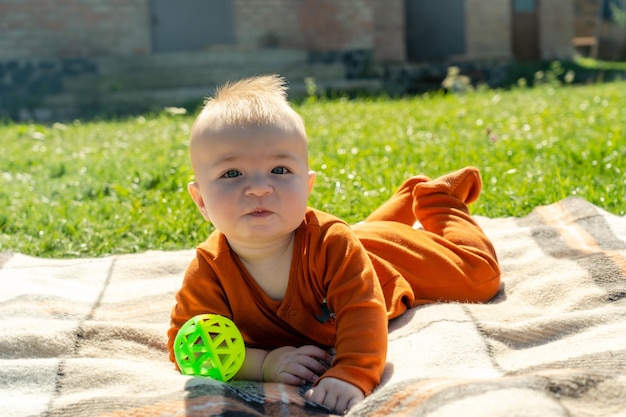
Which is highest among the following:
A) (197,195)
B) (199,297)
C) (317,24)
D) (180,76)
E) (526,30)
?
(317,24)

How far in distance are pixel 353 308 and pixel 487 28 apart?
43.4 feet

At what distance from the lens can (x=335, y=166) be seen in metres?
5.16

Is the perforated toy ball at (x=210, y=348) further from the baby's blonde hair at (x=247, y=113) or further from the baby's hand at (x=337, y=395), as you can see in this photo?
the baby's blonde hair at (x=247, y=113)

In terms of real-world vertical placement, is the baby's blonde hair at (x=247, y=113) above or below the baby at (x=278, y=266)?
above

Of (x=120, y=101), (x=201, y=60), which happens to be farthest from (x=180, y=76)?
(x=120, y=101)

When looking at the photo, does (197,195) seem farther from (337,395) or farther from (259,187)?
(337,395)

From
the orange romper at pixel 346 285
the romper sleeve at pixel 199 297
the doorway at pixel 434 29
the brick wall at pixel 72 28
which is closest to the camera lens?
the orange romper at pixel 346 285

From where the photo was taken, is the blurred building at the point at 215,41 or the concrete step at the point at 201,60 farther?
the concrete step at the point at 201,60

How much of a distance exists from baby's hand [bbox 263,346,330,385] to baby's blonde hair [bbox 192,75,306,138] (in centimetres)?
62

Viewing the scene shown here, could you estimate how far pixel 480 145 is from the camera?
5.64 metres

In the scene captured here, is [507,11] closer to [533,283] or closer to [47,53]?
[47,53]

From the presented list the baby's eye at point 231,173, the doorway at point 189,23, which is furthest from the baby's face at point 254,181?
the doorway at point 189,23

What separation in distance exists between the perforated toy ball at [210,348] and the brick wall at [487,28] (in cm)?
1284

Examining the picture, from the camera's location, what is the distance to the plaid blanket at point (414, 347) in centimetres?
180
